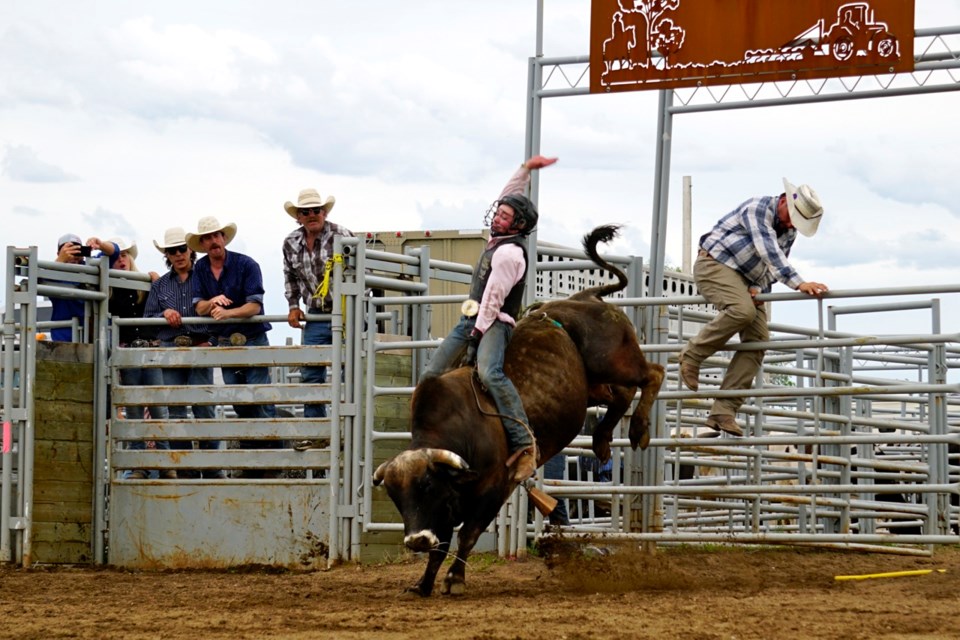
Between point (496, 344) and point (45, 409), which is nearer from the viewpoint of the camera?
point (496, 344)

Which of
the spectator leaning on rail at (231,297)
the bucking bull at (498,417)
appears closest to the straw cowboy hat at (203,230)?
the spectator leaning on rail at (231,297)

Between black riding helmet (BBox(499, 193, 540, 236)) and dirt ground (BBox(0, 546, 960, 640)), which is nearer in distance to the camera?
dirt ground (BBox(0, 546, 960, 640))

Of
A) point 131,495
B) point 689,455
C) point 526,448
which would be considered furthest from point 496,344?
point 689,455

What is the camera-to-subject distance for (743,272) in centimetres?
927

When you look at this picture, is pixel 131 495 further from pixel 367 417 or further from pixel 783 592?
pixel 783 592

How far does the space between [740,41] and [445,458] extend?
369cm

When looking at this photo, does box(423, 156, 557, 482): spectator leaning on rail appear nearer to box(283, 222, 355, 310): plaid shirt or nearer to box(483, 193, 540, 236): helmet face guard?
box(483, 193, 540, 236): helmet face guard

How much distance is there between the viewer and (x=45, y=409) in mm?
10602

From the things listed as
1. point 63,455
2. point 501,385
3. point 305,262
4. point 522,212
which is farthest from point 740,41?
point 63,455

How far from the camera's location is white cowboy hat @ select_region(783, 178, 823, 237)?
9.04 meters

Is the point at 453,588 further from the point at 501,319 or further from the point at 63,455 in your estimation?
the point at 63,455

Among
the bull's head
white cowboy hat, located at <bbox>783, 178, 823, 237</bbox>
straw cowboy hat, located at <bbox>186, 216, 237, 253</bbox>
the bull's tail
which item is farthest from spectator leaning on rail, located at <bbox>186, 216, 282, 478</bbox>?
white cowboy hat, located at <bbox>783, 178, 823, 237</bbox>

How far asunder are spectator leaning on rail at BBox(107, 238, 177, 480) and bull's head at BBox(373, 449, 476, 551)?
3649 mm

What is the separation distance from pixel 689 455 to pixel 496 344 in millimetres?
5365
